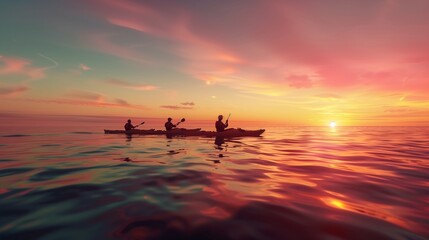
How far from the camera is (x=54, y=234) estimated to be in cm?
363

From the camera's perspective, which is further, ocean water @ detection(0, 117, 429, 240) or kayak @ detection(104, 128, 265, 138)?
kayak @ detection(104, 128, 265, 138)

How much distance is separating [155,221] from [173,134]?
22.4 m

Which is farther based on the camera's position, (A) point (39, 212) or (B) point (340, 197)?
(B) point (340, 197)

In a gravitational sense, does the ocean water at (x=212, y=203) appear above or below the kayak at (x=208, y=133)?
below

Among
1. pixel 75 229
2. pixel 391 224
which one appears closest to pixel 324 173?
pixel 391 224

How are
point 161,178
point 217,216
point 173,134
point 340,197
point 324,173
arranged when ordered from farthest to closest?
point 173,134, point 324,173, point 161,178, point 340,197, point 217,216

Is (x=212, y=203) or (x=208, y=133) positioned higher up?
(x=208, y=133)

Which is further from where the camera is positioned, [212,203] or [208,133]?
[208,133]

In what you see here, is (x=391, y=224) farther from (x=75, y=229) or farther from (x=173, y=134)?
(x=173, y=134)

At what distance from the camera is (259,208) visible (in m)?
4.86

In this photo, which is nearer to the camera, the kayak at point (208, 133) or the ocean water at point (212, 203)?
the ocean water at point (212, 203)

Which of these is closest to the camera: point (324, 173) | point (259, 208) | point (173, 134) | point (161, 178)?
point (259, 208)

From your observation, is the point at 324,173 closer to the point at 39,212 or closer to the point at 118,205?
the point at 118,205

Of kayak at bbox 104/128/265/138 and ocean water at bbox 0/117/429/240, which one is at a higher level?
kayak at bbox 104/128/265/138
